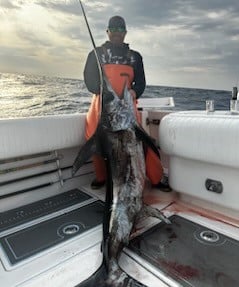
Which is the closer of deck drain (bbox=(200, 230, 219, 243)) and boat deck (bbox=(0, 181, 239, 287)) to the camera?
boat deck (bbox=(0, 181, 239, 287))

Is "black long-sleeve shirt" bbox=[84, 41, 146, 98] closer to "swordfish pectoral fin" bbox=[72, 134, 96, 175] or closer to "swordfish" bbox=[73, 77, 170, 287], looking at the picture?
"swordfish" bbox=[73, 77, 170, 287]

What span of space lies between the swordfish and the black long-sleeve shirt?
46 cm

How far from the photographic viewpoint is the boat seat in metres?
1.54

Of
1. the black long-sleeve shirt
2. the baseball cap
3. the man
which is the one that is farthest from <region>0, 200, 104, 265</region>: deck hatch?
the baseball cap

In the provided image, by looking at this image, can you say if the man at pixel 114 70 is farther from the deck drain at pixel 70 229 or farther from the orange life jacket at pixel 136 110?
the deck drain at pixel 70 229

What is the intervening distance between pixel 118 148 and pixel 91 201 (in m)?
0.60

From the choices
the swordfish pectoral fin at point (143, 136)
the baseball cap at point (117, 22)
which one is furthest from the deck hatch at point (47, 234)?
the baseball cap at point (117, 22)

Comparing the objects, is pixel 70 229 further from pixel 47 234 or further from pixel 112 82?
pixel 112 82

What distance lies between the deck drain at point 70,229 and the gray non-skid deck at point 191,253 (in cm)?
41

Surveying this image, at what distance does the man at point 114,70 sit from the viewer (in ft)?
7.08

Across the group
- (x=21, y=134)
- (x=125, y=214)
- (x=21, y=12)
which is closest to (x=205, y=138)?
(x=125, y=214)

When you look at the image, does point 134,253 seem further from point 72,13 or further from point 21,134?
point 72,13

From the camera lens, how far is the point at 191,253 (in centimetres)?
140

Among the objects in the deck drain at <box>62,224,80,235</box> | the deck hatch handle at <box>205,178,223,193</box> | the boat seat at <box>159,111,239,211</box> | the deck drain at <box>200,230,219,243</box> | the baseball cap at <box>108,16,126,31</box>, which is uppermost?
the baseball cap at <box>108,16,126,31</box>
